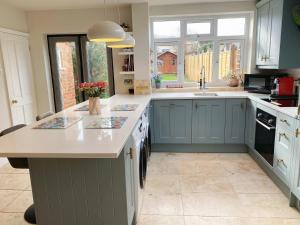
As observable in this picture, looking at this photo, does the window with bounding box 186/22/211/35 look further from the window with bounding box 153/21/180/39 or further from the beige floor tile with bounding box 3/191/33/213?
the beige floor tile with bounding box 3/191/33/213

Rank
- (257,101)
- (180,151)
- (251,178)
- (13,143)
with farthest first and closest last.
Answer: (180,151)
(257,101)
(251,178)
(13,143)

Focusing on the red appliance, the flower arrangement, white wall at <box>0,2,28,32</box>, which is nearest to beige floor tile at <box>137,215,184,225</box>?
the flower arrangement

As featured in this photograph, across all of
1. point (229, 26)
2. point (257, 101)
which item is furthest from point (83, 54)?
point (257, 101)

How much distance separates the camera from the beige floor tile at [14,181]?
285 centimetres

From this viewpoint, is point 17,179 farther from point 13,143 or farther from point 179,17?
point 179,17

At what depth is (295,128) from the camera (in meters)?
2.25

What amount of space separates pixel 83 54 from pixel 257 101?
311 centimetres

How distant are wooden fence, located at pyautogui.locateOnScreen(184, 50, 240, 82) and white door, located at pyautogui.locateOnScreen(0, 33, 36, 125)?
291cm

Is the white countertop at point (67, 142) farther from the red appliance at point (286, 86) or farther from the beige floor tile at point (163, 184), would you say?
the red appliance at point (286, 86)

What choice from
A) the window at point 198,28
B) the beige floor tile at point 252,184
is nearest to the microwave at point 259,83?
the window at point 198,28

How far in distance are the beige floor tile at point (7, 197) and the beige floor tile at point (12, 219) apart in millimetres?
160

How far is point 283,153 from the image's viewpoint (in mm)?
2510

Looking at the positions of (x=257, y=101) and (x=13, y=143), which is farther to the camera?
(x=257, y=101)

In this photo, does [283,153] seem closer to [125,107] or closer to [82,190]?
[125,107]
